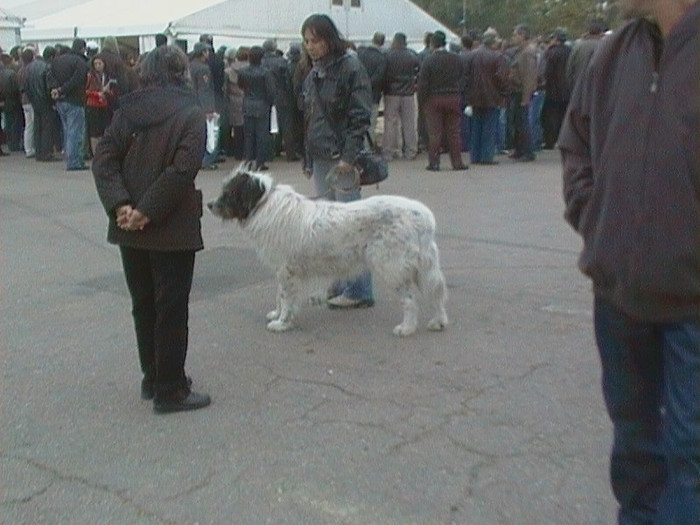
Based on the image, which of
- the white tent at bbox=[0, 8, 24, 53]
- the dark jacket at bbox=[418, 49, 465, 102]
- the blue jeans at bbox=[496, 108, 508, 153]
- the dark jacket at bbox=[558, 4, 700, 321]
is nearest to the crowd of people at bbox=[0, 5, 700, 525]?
the dark jacket at bbox=[558, 4, 700, 321]

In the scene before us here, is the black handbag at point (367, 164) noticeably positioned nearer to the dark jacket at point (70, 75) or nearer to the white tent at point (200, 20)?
the dark jacket at point (70, 75)

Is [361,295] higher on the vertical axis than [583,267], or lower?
lower

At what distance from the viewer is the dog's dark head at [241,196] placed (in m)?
5.80

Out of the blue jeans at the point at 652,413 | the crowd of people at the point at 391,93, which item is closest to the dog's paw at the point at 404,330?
the blue jeans at the point at 652,413

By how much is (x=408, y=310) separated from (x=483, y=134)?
29.5ft

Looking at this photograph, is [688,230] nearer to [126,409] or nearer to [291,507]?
[291,507]

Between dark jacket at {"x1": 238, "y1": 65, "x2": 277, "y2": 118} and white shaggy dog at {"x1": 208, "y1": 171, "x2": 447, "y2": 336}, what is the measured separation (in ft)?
26.5

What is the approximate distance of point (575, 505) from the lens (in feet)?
11.7

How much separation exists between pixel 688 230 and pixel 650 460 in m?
0.86

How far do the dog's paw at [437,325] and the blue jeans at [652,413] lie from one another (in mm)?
2850

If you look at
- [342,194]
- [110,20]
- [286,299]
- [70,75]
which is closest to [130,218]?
[286,299]

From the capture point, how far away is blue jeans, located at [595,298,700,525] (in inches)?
104

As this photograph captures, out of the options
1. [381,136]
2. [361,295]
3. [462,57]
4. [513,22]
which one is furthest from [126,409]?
[513,22]

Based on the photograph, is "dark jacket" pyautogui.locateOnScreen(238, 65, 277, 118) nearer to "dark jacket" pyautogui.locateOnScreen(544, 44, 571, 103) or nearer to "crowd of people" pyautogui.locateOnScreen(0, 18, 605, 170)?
"crowd of people" pyautogui.locateOnScreen(0, 18, 605, 170)
